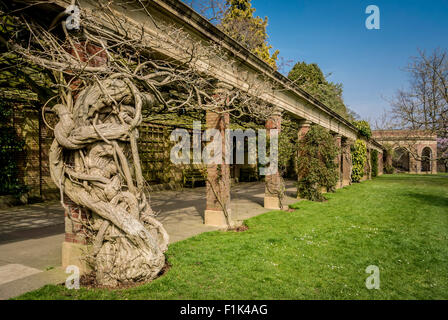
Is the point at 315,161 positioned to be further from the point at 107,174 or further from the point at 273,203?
the point at 107,174

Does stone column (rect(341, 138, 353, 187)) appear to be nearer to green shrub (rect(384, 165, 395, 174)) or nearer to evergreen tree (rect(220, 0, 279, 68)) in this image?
evergreen tree (rect(220, 0, 279, 68))

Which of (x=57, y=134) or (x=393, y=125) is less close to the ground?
(x=393, y=125)

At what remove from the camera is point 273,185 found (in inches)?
387

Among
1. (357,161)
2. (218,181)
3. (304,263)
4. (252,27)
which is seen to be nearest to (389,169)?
(357,161)

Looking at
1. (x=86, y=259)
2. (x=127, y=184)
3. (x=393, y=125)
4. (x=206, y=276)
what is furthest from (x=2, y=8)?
(x=393, y=125)

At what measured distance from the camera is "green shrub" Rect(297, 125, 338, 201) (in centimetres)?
1166

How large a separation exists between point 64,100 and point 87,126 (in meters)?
0.67

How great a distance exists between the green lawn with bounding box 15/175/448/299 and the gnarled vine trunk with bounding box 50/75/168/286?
0.35 metres

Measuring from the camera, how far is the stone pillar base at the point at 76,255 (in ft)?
12.9

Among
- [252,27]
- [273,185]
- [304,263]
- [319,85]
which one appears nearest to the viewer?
[304,263]

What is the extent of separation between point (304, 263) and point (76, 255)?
3.38 meters

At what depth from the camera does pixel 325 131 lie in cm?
1208
